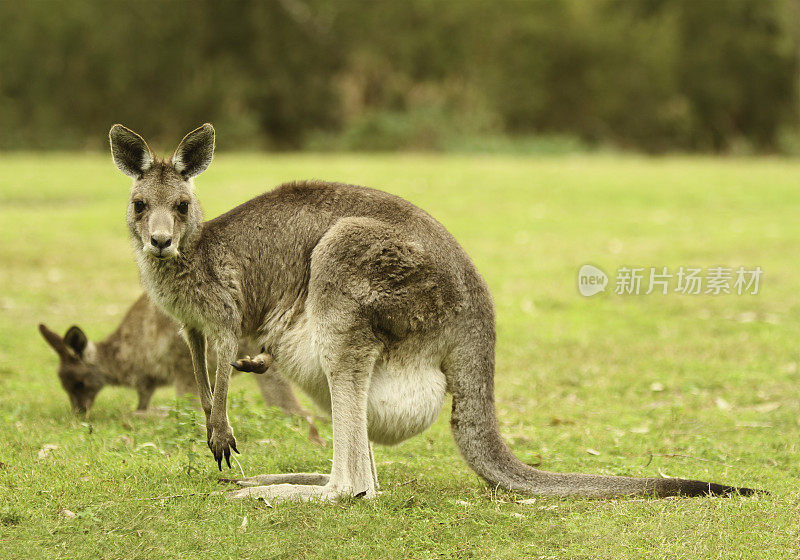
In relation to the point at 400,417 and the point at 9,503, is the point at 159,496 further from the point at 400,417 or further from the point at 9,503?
the point at 400,417

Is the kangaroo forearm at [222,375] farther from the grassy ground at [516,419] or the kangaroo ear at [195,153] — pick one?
the kangaroo ear at [195,153]

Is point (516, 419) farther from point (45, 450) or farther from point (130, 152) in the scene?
point (130, 152)

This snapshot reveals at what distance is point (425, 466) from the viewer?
5.08m

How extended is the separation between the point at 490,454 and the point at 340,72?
2439 cm

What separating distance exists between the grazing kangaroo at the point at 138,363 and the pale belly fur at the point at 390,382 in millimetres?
1707

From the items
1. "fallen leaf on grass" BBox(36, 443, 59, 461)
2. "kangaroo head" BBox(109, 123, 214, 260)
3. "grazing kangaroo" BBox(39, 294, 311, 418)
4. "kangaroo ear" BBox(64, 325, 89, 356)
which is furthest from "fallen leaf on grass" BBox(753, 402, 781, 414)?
"kangaroo ear" BBox(64, 325, 89, 356)

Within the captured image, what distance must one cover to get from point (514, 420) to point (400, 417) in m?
2.15

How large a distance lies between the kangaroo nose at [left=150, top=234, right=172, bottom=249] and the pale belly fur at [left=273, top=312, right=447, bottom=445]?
0.64m

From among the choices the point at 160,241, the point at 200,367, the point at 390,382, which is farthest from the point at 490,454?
the point at 160,241

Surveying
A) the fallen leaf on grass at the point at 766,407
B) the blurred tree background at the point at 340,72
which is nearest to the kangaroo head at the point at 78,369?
the fallen leaf on grass at the point at 766,407

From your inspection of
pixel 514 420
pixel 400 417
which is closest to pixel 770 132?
pixel 514 420

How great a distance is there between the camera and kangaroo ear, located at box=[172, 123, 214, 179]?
421 centimetres

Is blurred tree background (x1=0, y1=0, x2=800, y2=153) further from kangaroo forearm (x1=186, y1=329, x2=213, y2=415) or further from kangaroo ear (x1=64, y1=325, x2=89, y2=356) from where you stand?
kangaroo forearm (x1=186, y1=329, x2=213, y2=415)

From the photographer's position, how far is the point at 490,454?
4250 millimetres
